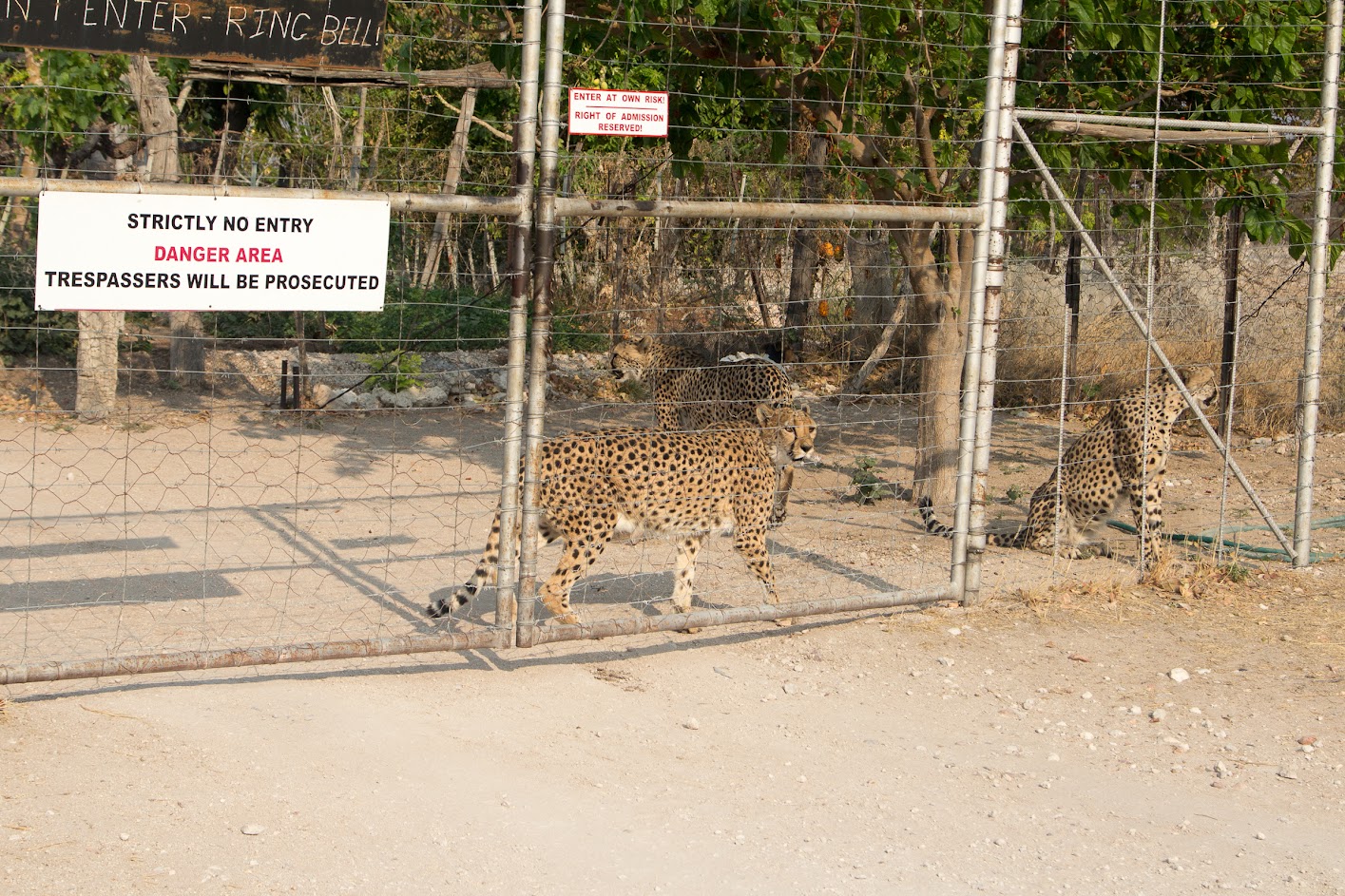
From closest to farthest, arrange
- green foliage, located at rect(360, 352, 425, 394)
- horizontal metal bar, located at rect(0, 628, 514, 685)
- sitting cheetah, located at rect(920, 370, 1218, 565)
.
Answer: horizontal metal bar, located at rect(0, 628, 514, 685) < sitting cheetah, located at rect(920, 370, 1218, 565) < green foliage, located at rect(360, 352, 425, 394)

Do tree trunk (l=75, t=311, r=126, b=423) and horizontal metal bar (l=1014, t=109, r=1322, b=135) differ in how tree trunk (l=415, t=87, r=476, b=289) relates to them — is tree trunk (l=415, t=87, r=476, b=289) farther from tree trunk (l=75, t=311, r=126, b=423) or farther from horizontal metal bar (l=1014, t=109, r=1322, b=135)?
horizontal metal bar (l=1014, t=109, r=1322, b=135)

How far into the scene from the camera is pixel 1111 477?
8242 mm

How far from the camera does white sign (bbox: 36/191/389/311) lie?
4461 millimetres

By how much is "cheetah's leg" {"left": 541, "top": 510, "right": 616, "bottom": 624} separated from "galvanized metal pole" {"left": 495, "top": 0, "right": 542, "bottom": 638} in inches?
41.1

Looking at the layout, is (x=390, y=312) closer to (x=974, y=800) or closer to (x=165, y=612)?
(x=165, y=612)

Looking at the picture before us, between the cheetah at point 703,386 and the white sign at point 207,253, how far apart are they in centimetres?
420

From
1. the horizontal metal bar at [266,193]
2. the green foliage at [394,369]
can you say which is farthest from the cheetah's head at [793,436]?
the green foliage at [394,369]

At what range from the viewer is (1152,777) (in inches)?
190

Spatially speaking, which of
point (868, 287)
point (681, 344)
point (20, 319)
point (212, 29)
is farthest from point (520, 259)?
point (20, 319)

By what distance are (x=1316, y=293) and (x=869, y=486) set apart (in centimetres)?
312

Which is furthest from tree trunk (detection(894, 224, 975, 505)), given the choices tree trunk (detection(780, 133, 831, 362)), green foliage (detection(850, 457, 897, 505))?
tree trunk (detection(780, 133, 831, 362))

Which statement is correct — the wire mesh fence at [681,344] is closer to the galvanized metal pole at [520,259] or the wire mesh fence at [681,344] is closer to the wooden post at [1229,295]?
the galvanized metal pole at [520,259]

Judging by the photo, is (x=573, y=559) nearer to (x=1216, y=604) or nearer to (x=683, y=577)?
(x=683, y=577)

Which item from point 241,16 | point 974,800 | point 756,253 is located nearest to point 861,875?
point 974,800
